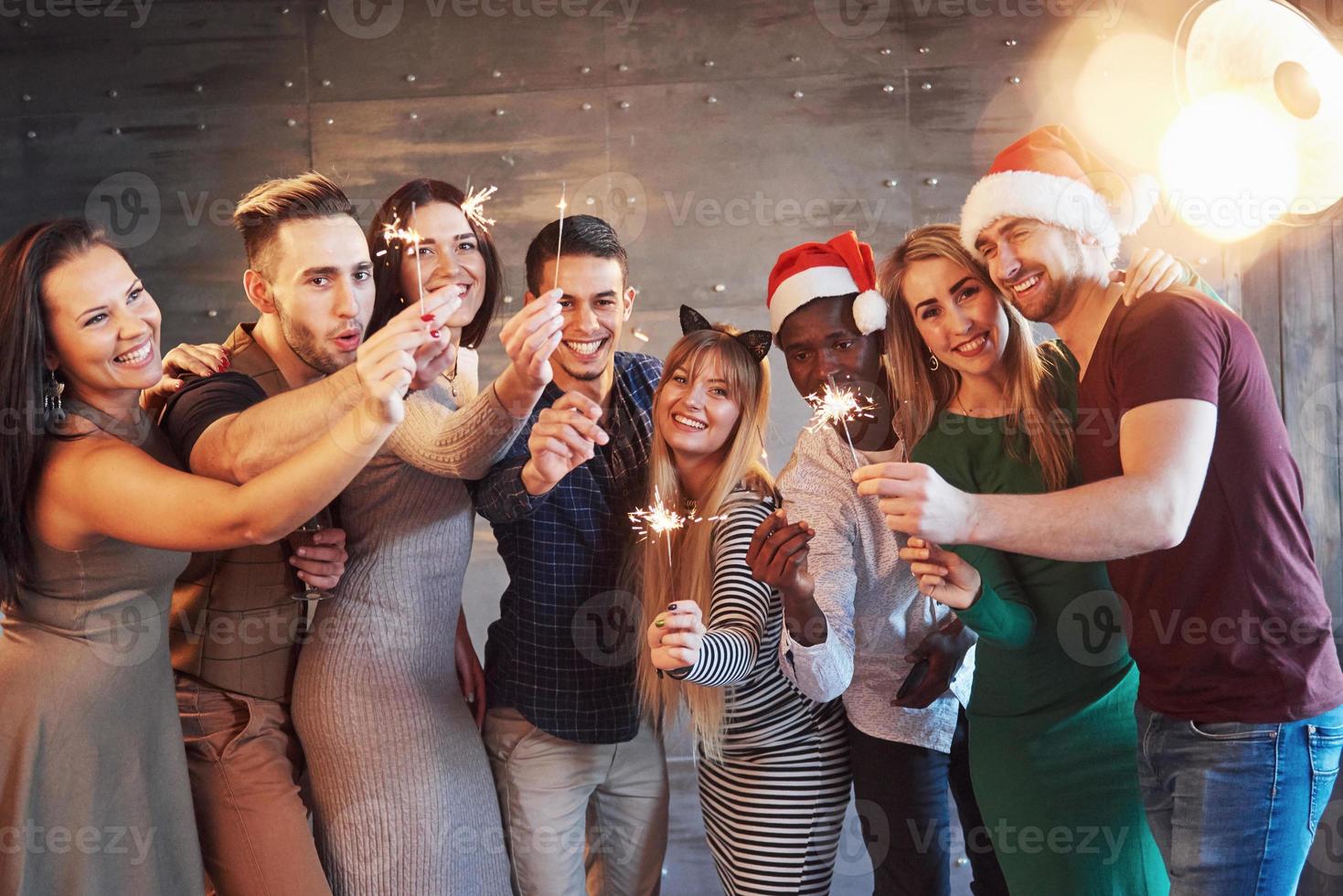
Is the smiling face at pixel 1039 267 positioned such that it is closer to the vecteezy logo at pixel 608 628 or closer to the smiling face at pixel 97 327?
the vecteezy logo at pixel 608 628

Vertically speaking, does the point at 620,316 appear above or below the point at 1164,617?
above

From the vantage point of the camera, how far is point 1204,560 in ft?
5.59

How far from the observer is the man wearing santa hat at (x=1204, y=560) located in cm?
158

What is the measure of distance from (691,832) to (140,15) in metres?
3.47

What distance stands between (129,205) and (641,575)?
9.17 ft

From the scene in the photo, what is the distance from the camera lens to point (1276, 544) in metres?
1.68

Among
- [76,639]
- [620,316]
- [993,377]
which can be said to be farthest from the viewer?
[620,316]

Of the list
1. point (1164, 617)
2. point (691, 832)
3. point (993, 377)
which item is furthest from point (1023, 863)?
point (691, 832)

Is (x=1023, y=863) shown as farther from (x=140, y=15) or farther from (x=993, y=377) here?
(x=140, y=15)

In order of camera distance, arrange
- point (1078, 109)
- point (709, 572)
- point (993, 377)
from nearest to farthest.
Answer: point (993, 377)
point (709, 572)
point (1078, 109)
